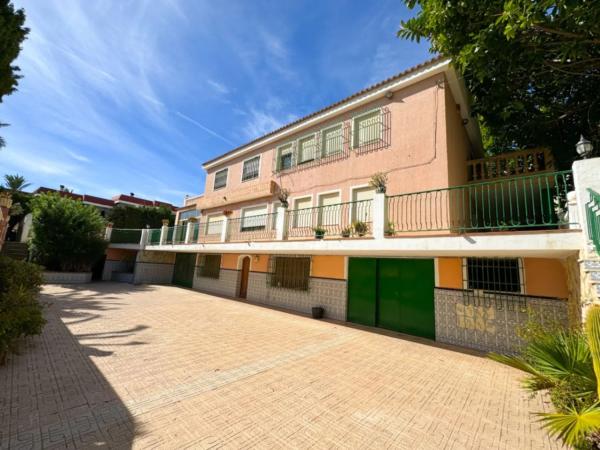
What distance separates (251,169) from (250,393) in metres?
13.0

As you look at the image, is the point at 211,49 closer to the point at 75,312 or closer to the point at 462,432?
the point at 75,312

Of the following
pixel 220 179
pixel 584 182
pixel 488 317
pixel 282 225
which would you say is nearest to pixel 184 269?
pixel 220 179

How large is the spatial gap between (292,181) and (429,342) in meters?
8.52

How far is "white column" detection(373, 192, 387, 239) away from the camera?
7387mm

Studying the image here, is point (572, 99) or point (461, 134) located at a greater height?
point (572, 99)

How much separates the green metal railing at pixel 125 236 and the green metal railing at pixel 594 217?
76.4 feet

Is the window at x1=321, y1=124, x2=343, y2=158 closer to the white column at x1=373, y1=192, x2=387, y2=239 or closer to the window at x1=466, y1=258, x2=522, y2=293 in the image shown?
the white column at x1=373, y1=192, x2=387, y2=239

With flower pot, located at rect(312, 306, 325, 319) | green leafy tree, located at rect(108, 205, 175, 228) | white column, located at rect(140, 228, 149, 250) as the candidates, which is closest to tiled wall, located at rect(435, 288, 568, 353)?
flower pot, located at rect(312, 306, 325, 319)

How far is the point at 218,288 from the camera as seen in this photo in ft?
53.9

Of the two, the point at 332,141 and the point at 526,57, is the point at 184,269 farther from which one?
the point at 526,57

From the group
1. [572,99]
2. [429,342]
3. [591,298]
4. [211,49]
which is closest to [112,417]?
[591,298]

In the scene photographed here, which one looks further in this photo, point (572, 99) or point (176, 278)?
point (176, 278)

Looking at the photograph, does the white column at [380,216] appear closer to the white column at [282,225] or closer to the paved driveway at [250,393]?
the paved driveway at [250,393]

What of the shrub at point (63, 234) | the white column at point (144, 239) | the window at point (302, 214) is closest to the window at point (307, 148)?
the window at point (302, 214)
